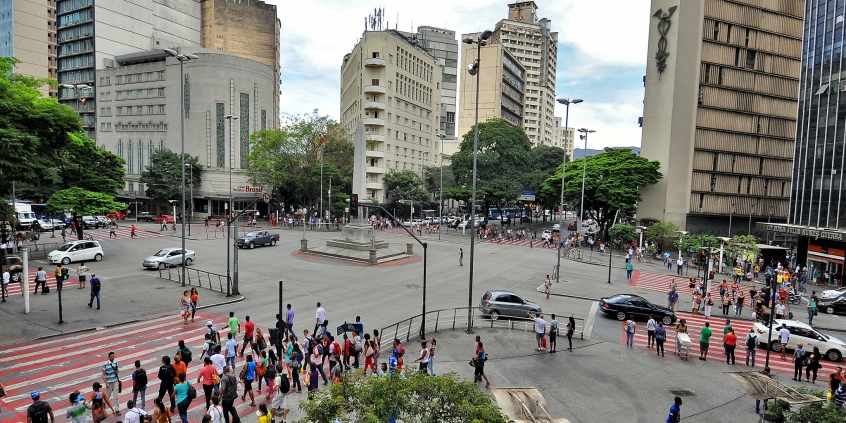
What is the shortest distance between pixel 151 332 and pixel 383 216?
2197 inches

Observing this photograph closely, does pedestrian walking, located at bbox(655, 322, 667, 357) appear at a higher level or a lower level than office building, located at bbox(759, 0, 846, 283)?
lower

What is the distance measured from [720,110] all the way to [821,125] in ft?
56.1

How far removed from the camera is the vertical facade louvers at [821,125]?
38.2m

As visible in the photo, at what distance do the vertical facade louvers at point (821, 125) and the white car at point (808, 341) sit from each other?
77.8 feet

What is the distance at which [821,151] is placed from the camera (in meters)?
40.2

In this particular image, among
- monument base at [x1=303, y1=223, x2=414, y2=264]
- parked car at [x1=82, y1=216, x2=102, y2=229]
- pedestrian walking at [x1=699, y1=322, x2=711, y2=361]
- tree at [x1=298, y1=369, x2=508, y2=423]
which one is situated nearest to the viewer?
tree at [x1=298, y1=369, x2=508, y2=423]

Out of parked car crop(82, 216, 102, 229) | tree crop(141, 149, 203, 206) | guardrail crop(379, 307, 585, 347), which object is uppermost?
tree crop(141, 149, 203, 206)

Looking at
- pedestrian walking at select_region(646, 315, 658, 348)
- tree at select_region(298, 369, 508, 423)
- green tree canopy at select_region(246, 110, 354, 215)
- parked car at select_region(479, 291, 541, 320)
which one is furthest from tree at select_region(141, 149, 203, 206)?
tree at select_region(298, 369, 508, 423)

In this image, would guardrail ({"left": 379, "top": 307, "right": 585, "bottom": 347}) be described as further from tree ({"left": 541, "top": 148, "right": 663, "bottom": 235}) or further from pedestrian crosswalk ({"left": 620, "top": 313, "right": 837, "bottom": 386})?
tree ({"left": 541, "top": 148, "right": 663, "bottom": 235})

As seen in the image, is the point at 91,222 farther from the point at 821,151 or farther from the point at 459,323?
the point at 821,151

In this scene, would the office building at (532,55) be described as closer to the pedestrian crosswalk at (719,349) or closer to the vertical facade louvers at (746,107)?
the vertical facade louvers at (746,107)

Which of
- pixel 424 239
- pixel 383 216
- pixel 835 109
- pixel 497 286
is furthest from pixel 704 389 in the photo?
pixel 383 216

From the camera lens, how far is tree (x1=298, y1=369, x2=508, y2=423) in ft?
23.4

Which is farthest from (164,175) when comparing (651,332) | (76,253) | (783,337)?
(783,337)
